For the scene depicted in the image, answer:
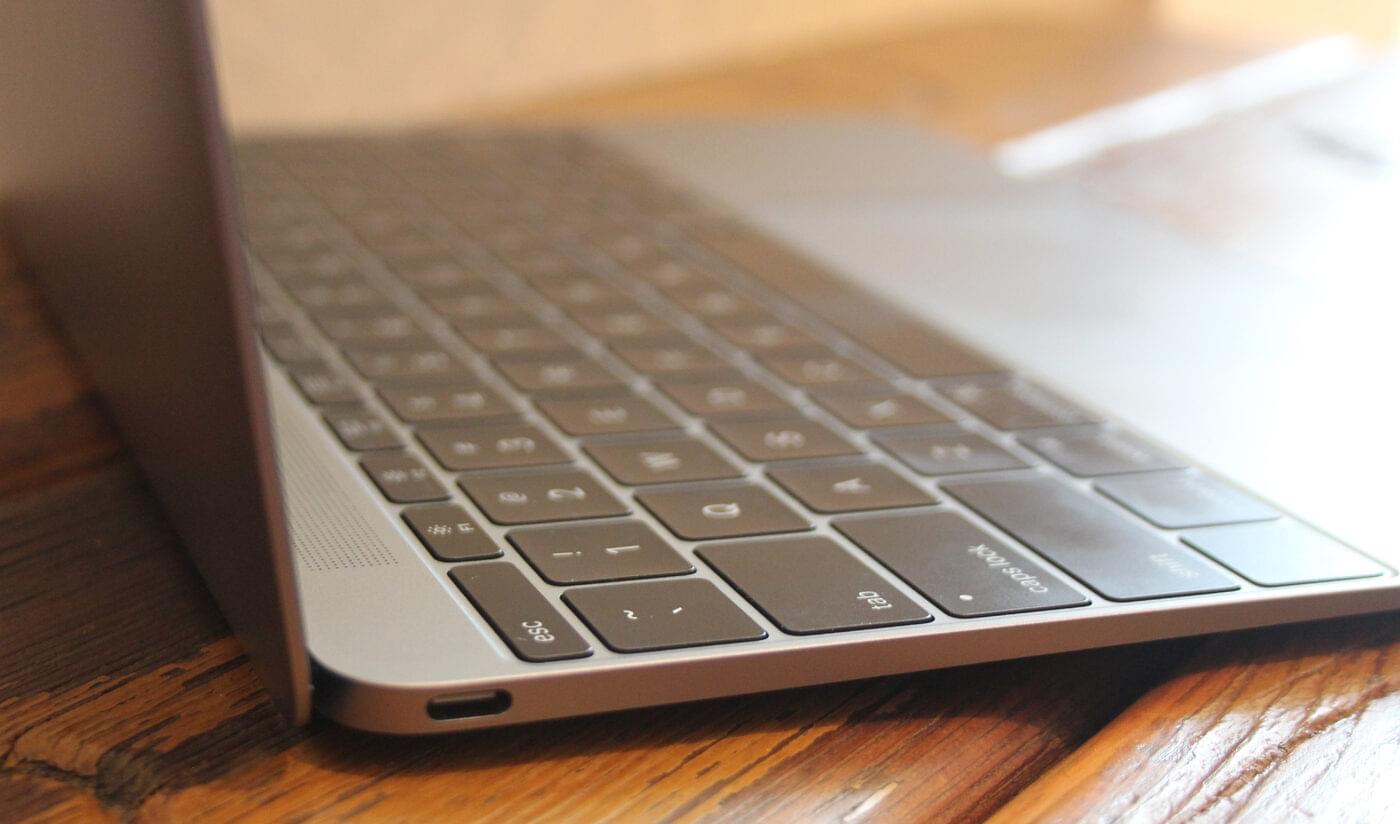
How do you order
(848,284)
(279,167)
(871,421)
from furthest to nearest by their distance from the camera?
(279,167) → (848,284) → (871,421)

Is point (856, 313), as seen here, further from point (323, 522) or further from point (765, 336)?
point (323, 522)

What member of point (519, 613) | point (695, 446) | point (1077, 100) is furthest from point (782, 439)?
point (1077, 100)

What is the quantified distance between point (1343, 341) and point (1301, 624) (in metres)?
0.18

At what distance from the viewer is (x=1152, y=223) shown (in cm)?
60

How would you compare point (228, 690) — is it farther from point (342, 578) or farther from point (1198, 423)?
point (1198, 423)

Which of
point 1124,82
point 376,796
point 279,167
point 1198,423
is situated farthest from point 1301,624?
point 1124,82

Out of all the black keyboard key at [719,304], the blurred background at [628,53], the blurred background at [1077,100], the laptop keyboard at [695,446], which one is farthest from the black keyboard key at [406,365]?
the blurred background at [628,53]

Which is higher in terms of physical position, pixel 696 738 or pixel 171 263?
pixel 171 263

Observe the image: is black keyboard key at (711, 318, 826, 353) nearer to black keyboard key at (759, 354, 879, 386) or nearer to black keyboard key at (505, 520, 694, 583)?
black keyboard key at (759, 354, 879, 386)

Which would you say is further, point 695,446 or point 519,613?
point 695,446

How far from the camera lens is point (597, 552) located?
0.29 m

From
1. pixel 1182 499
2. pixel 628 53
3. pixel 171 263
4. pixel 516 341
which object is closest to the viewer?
pixel 171 263

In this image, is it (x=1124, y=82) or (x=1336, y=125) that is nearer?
(x=1336, y=125)

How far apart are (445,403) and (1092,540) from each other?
0.18 metres
